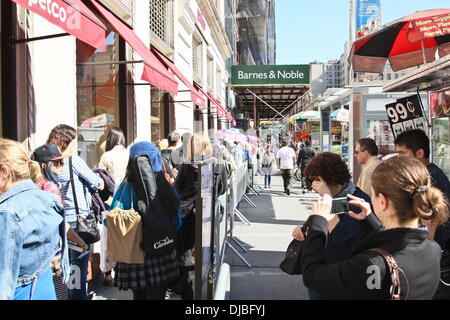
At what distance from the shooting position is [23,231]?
78.7 inches

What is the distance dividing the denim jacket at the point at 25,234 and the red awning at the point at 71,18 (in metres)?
1.89

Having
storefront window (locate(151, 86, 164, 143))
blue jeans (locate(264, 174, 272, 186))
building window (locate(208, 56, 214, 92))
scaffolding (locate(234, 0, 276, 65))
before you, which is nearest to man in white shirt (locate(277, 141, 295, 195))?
blue jeans (locate(264, 174, 272, 186))

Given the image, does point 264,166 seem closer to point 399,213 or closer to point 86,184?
point 86,184

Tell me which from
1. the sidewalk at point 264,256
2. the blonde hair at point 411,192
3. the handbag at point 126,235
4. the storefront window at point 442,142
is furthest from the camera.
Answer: the storefront window at point 442,142

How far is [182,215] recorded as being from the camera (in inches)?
148

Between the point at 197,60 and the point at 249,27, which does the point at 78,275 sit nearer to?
the point at 197,60

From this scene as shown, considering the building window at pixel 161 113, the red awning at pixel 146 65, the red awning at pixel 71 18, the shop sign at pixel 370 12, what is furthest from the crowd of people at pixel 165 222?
the shop sign at pixel 370 12

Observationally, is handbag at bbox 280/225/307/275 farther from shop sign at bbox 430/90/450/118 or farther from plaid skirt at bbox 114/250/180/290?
shop sign at bbox 430/90/450/118

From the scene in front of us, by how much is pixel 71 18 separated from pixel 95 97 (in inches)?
136

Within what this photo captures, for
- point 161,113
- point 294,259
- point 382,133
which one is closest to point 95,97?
point 161,113

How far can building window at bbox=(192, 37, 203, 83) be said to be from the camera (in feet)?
54.5

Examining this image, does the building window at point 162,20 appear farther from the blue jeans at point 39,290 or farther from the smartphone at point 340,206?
the blue jeans at point 39,290

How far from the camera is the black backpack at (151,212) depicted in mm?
3112

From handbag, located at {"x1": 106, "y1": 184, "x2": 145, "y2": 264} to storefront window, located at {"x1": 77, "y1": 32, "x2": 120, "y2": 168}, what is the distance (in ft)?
9.43
